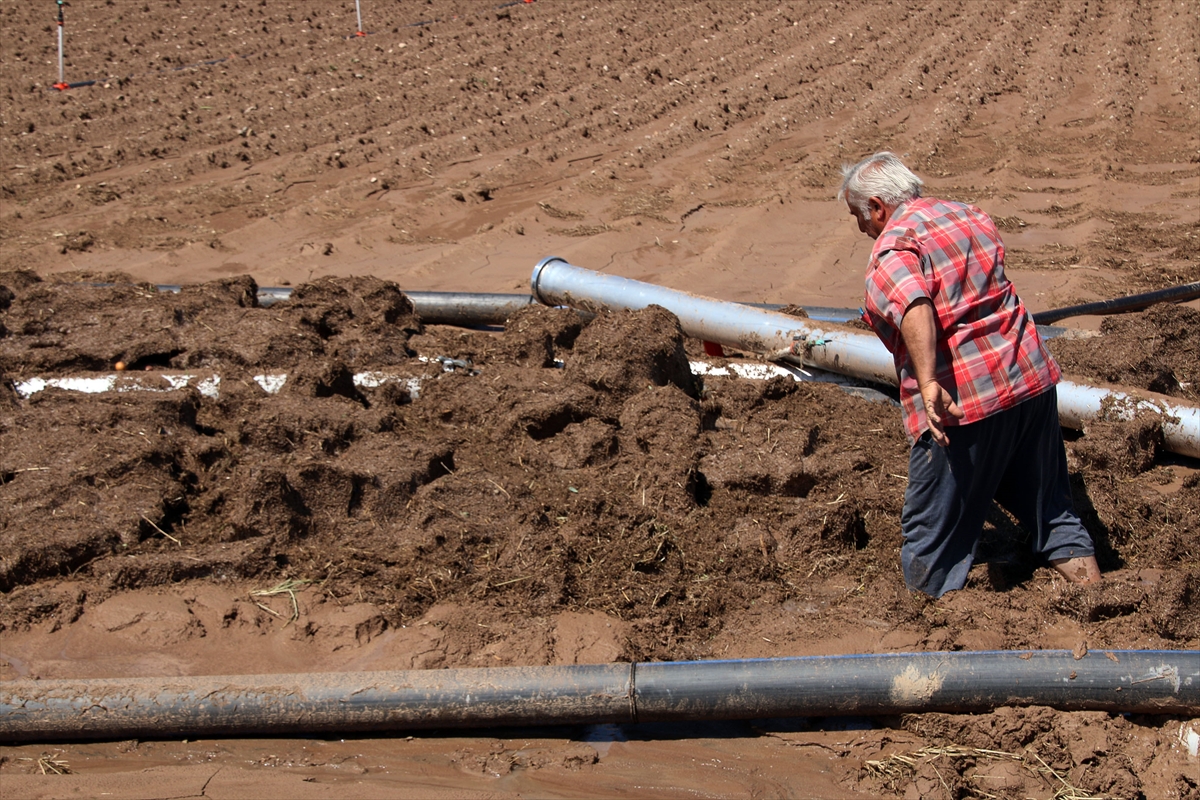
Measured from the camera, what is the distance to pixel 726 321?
5789 mm

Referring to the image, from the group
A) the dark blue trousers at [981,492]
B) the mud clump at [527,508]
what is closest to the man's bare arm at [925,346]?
the dark blue trousers at [981,492]

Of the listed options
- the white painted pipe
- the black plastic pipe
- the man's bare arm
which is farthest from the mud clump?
the black plastic pipe

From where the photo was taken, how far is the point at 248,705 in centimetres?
314

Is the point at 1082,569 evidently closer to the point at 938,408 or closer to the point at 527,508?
the point at 938,408

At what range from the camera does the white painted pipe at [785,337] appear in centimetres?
472

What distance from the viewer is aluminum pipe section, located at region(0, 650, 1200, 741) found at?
309cm

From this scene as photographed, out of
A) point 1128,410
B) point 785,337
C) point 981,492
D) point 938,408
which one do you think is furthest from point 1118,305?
point 938,408

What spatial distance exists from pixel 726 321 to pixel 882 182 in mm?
2441

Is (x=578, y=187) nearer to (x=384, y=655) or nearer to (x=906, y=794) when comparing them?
(x=384, y=655)

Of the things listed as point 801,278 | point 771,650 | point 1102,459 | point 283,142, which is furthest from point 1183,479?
point 283,142

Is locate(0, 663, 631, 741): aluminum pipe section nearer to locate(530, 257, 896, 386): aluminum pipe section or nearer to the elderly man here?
the elderly man

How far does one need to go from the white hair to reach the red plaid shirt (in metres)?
0.04

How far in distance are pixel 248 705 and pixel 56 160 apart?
363 inches

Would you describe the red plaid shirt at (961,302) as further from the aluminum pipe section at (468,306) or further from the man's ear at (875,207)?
the aluminum pipe section at (468,306)
